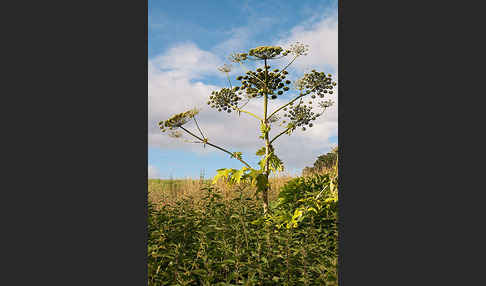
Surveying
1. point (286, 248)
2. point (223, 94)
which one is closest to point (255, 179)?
point (223, 94)

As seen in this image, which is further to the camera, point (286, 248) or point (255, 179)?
point (255, 179)

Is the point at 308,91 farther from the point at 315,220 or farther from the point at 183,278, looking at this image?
the point at 183,278

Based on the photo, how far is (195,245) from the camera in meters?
3.71

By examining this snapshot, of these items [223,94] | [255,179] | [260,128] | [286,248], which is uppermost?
[223,94]

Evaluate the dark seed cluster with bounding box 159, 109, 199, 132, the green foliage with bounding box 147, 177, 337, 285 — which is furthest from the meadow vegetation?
the dark seed cluster with bounding box 159, 109, 199, 132

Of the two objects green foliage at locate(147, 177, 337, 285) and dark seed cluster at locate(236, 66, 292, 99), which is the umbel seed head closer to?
dark seed cluster at locate(236, 66, 292, 99)

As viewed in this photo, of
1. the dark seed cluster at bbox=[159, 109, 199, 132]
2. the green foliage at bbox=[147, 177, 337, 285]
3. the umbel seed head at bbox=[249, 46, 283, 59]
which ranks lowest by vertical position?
the green foliage at bbox=[147, 177, 337, 285]

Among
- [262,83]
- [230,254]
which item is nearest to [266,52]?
[262,83]

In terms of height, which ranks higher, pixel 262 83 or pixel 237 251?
pixel 262 83

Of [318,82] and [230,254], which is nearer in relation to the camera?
[230,254]

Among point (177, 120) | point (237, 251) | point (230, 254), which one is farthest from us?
point (177, 120)

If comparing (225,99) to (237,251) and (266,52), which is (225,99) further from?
(237,251)

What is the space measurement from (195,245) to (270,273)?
104 centimetres

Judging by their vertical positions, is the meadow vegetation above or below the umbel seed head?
below
